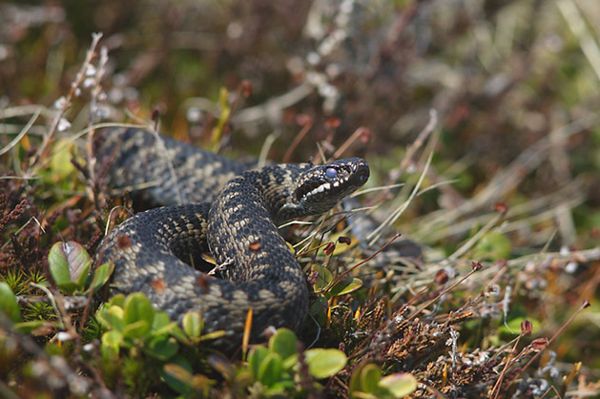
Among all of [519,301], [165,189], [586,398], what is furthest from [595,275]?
[165,189]

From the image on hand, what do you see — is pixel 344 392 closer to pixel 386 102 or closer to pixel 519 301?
pixel 519 301

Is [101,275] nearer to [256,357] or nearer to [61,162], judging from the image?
[256,357]

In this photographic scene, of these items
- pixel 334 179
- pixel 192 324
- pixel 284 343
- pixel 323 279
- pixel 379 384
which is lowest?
pixel 379 384

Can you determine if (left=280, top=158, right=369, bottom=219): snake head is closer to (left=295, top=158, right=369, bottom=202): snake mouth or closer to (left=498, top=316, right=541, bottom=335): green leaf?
(left=295, top=158, right=369, bottom=202): snake mouth

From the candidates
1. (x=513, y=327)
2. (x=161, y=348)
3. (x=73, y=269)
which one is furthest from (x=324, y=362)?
(x=513, y=327)

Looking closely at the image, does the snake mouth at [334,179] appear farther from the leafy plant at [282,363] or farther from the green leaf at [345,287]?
the leafy plant at [282,363]

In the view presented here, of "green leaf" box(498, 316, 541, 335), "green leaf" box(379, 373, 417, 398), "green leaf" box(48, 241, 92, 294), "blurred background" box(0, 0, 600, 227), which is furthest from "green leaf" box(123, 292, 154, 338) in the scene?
"blurred background" box(0, 0, 600, 227)

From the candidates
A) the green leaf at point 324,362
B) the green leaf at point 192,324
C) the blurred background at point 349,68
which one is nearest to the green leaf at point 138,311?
the green leaf at point 192,324

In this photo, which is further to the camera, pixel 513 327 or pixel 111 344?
pixel 513 327
